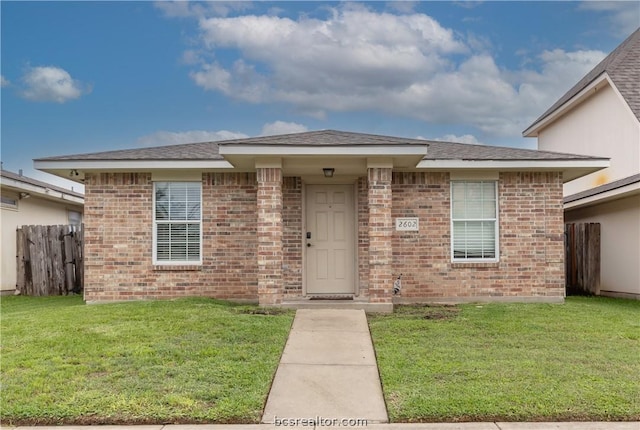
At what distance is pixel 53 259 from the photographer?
12.9 m

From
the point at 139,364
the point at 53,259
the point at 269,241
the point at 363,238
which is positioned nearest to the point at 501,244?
the point at 363,238

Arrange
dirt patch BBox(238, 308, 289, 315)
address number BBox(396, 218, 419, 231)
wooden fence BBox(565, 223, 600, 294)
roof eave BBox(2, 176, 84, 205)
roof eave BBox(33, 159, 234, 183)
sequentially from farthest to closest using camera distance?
roof eave BBox(2, 176, 84, 205) < wooden fence BBox(565, 223, 600, 294) < address number BBox(396, 218, 419, 231) < roof eave BBox(33, 159, 234, 183) < dirt patch BBox(238, 308, 289, 315)

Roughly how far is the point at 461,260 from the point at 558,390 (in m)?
5.60

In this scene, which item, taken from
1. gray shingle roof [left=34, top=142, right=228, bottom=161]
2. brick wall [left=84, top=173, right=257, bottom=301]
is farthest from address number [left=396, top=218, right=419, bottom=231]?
gray shingle roof [left=34, top=142, right=228, bottom=161]

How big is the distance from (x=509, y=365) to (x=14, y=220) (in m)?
12.9

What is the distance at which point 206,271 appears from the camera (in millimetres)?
10062

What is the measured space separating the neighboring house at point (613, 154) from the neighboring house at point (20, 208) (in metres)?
14.4

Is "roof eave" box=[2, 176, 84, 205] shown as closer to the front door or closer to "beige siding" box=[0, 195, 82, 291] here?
"beige siding" box=[0, 195, 82, 291]

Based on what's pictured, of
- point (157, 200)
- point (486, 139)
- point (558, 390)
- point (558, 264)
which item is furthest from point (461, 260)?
point (486, 139)

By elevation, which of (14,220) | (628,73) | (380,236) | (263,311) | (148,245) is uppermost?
(628,73)

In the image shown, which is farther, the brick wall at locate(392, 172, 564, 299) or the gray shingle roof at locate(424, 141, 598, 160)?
the brick wall at locate(392, 172, 564, 299)

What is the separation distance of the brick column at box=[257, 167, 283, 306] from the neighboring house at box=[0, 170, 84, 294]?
7.37 m

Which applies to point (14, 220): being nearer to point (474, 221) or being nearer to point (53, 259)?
point (53, 259)

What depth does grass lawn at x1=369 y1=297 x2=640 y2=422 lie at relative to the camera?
430 centimetres
